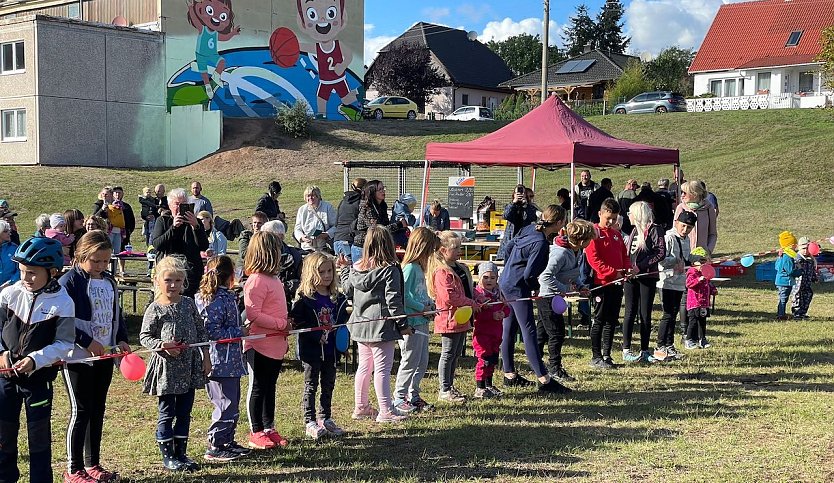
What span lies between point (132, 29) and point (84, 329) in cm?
3419

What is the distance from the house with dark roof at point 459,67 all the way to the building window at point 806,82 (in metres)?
23.9

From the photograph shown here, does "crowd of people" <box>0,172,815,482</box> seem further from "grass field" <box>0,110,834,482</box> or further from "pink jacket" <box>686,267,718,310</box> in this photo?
"grass field" <box>0,110,834,482</box>

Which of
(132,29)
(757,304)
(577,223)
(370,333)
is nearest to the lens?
(370,333)

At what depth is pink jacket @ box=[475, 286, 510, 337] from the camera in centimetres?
788

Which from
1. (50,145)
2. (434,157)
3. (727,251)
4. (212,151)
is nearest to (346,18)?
(212,151)

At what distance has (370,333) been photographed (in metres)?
6.89

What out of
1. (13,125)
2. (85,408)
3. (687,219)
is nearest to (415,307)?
(85,408)

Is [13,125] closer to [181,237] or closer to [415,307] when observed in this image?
[181,237]

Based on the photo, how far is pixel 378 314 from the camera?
6.88m

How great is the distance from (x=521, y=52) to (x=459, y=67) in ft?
120

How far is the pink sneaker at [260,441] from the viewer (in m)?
6.22

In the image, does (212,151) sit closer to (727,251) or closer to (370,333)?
(727,251)

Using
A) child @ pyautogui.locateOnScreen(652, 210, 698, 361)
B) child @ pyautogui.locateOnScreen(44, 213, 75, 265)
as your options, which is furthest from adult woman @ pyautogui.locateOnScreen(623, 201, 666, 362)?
child @ pyautogui.locateOnScreen(44, 213, 75, 265)

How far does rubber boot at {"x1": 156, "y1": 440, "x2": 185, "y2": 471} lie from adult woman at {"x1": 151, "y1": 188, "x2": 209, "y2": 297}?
3.00m
